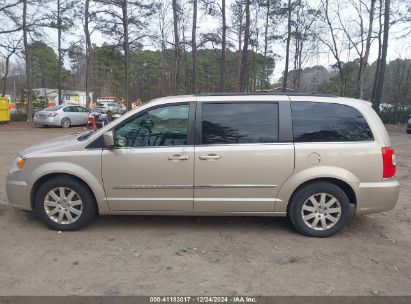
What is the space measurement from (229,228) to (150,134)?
5.30ft

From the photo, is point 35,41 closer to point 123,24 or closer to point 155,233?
point 123,24

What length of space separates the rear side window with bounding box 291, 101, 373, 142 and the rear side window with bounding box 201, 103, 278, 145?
30 centimetres

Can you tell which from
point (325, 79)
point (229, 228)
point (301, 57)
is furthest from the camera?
point (325, 79)

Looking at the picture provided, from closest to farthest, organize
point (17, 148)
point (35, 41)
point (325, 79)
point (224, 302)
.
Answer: point (224, 302) < point (17, 148) < point (35, 41) < point (325, 79)

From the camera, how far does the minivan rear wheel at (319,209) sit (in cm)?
468

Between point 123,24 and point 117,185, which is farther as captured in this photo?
point 123,24

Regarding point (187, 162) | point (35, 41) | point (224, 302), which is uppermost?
point (35, 41)

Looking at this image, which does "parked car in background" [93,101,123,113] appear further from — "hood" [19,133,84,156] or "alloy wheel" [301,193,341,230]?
"alloy wheel" [301,193,341,230]

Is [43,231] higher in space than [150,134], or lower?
lower

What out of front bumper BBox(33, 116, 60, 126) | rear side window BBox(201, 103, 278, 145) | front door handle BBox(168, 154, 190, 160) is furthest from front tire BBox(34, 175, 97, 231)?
front bumper BBox(33, 116, 60, 126)

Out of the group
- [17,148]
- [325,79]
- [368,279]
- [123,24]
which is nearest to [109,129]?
[368,279]

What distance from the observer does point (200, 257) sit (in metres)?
4.14

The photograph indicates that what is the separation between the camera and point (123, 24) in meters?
24.2

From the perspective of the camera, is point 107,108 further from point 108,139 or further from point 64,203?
point 108,139
